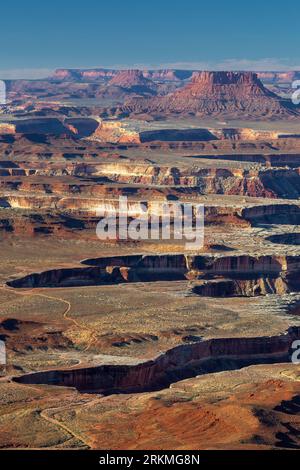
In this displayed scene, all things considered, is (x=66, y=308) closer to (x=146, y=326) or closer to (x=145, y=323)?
(x=145, y=323)

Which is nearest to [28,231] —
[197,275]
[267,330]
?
[197,275]

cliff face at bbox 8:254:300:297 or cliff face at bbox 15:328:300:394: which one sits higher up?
cliff face at bbox 8:254:300:297

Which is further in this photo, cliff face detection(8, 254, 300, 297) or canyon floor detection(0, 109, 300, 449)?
cliff face detection(8, 254, 300, 297)

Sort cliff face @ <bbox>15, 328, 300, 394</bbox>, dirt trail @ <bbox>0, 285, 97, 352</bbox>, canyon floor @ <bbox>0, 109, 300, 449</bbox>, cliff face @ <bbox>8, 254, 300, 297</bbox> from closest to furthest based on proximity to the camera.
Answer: canyon floor @ <bbox>0, 109, 300, 449</bbox> → cliff face @ <bbox>15, 328, 300, 394</bbox> → dirt trail @ <bbox>0, 285, 97, 352</bbox> → cliff face @ <bbox>8, 254, 300, 297</bbox>

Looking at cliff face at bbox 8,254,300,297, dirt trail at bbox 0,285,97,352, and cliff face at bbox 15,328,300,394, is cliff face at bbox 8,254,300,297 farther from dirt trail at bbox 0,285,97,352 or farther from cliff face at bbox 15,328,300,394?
cliff face at bbox 15,328,300,394

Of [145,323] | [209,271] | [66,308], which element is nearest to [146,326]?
[145,323]

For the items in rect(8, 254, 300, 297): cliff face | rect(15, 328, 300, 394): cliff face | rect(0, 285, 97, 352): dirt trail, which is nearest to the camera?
rect(15, 328, 300, 394): cliff face

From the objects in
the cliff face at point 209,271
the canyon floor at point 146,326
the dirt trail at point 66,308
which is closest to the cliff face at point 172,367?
the canyon floor at point 146,326

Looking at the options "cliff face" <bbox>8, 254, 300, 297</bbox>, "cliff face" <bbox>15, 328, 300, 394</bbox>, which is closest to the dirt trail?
"cliff face" <bbox>15, 328, 300, 394</bbox>
